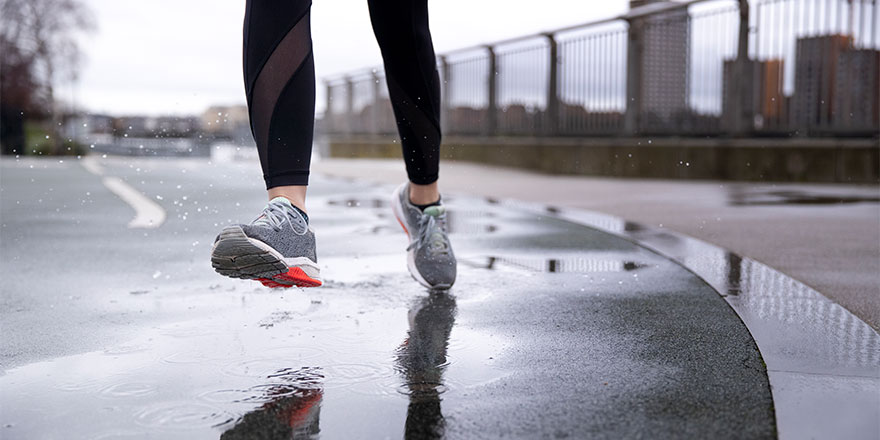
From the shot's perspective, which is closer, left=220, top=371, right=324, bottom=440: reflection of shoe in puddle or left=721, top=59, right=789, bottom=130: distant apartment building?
left=220, top=371, right=324, bottom=440: reflection of shoe in puddle

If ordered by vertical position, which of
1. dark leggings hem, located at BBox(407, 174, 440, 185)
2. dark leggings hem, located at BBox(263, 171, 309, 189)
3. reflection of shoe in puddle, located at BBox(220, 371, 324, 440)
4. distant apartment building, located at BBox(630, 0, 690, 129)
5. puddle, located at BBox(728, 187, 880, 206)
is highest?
distant apartment building, located at BBox(630, 0, 690, 129)

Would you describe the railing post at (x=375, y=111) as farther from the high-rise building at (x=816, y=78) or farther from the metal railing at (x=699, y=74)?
the high-rise building at (x=816, y=78)

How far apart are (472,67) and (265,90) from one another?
1160cm

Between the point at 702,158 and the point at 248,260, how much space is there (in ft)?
26.7

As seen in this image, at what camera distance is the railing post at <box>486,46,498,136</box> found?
1293cm

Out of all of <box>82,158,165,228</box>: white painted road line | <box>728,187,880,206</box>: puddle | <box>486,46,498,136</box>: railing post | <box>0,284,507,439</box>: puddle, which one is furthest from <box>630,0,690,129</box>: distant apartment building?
<box>0,284,507,439</box>: puddle

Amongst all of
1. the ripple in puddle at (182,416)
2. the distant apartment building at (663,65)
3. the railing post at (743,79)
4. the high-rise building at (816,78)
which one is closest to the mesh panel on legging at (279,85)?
the ripple in puddle at (182,416)

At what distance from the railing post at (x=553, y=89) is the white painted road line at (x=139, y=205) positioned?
223 inches

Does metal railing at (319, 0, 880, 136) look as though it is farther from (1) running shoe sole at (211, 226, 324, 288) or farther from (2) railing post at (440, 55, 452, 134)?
(1) running shoe sole at (211, 226, 324, 288)

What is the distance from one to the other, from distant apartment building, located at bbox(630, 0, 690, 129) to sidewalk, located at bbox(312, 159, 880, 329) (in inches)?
37.1

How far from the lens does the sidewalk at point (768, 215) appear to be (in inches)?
116

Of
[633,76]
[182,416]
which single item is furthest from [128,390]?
[633,76]

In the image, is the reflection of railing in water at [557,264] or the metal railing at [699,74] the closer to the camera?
the reflection of railing in water at [557,264]

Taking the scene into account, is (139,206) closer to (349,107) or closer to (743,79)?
(743,79)
